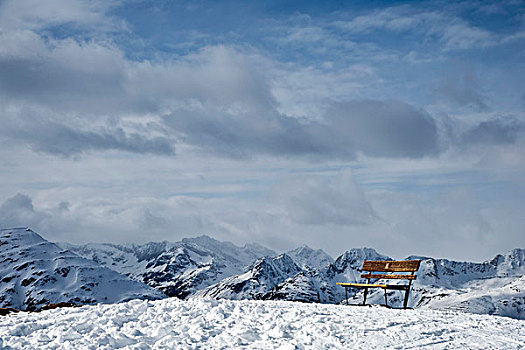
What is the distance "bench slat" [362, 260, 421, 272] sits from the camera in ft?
62.2

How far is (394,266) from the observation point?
65.7 ft

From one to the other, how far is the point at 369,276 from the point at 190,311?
1030 cm

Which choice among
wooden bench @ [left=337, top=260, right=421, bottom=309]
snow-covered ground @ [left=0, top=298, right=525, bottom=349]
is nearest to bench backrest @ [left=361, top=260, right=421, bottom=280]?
wooden bench @ [left=337, top=260, right=421, bottom=309]

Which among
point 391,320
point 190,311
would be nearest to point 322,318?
point 391,320

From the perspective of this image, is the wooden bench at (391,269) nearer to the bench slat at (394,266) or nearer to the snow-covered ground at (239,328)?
the bench slat at (394,266)

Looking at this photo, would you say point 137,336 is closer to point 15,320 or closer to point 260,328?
point 260,328

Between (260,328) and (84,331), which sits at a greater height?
(260,328)

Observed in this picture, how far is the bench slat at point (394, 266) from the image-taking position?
Answer: 62.2 ft

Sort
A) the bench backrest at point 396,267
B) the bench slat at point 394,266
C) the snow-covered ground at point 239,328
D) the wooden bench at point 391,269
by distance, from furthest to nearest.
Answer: the bench slat at point 394,266
the bench backrest at point 396,267
the wooden bench at point 391,269
the snow-covered ground at point 239,328

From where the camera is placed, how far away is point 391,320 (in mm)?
13734

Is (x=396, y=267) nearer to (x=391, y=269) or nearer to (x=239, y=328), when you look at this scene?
(x=391, y=269)

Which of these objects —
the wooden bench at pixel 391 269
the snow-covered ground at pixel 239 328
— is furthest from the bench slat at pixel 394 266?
the snow-covered ground at pixel 239 328

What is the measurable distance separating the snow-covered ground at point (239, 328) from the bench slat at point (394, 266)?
3985 millimetres

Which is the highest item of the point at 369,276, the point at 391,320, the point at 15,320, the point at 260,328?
the point at 369,276
